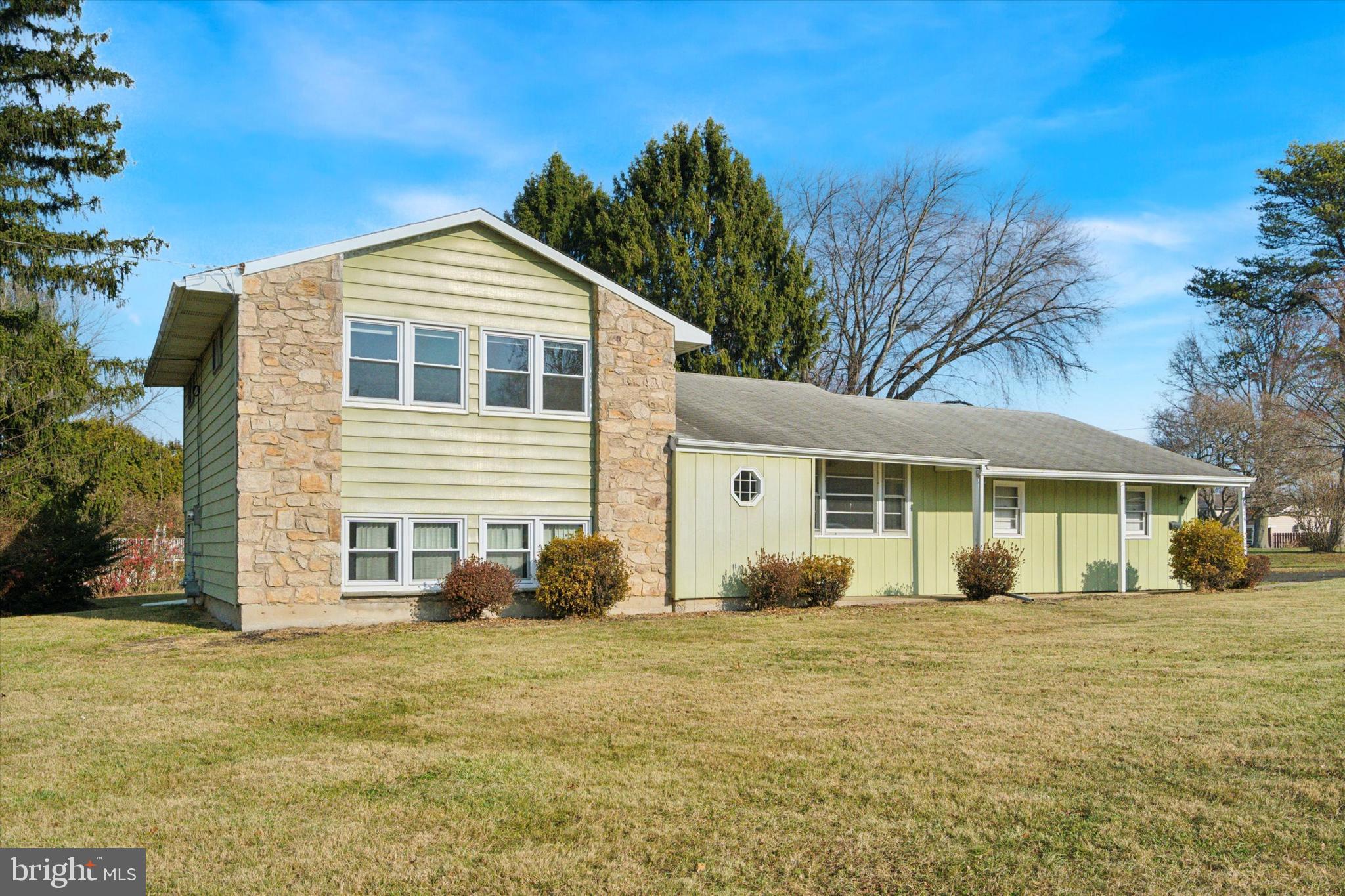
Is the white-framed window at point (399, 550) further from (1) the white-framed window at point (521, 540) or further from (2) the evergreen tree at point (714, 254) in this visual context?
(2) the evergreen tree at point (714, 254)

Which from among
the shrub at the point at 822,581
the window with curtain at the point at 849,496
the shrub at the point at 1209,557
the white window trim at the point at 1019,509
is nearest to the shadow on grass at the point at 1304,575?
the shrub at the point at 1209,557

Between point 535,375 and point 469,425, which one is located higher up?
point 535,375

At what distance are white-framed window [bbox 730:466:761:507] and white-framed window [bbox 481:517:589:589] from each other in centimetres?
270

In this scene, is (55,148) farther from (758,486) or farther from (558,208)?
(558,208)

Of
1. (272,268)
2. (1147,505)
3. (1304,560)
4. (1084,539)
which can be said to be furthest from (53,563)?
(1304,560)

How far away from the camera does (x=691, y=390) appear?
19328mm

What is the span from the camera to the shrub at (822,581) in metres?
15.8

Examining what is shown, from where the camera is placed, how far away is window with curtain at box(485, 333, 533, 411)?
14.6m

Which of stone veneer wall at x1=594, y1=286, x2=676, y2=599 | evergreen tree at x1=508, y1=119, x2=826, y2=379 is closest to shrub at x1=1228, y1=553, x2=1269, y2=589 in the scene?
stone veneer wall at x1=594, y1=286, x2=676, y2=599

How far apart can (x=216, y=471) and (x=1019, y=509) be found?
14.4 metres

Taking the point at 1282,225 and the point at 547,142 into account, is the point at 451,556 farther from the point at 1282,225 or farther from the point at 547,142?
the point at 1282,225

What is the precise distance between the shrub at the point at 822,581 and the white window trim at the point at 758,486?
3.86ft

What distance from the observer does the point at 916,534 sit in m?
18.4

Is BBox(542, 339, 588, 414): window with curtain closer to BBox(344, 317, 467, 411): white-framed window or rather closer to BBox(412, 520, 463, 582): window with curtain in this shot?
BBox(344, 317, 467, 411): white-framed window
